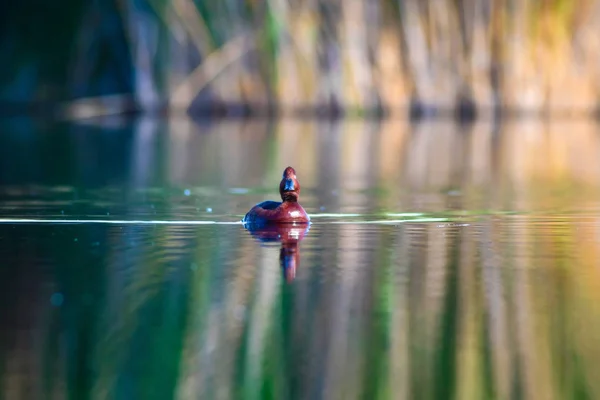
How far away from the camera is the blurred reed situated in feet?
67.3

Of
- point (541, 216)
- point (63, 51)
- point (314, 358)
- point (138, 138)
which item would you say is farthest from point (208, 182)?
point (63, 51)

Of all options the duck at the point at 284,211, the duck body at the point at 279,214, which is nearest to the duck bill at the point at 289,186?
the duck at the point at 284,211

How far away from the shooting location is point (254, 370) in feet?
14.7

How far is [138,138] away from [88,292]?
12.2 metres

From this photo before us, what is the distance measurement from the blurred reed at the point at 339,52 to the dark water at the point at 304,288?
7888 millimetres

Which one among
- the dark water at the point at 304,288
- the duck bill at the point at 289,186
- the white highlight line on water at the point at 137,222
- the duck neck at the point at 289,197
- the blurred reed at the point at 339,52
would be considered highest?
the blurred reed at the point at 339,52

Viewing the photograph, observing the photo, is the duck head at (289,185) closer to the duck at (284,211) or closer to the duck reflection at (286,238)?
the duck at (284,211)

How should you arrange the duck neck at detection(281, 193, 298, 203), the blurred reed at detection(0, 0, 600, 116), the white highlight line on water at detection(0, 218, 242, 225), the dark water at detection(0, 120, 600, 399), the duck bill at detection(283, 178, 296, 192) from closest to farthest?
the dark water at detection(0, 120, 600, 399) < the duck bill at detection(283, 178, 296, 192) < the duck neck at detection(281, 193, 298, 203) < the white highlight line on water at detection(0, 218, 242, 225) < the blurred reed at detection(0, 0, 600, 116)

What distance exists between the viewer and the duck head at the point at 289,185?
8.13 metres

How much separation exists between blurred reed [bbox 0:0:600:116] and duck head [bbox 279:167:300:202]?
12.3m

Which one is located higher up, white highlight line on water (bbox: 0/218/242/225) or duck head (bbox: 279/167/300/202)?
duck head (bbox: 279/167/300/202)

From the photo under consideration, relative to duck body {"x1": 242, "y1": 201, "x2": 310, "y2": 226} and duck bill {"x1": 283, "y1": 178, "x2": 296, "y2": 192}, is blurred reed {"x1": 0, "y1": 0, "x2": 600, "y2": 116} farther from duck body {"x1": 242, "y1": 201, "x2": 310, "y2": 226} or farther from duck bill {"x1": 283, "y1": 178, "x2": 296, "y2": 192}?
duck bill {"x1": 283, "y1": 178, "x2": 296, "y2": 192}

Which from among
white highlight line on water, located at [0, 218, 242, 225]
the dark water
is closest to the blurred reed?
the dark water

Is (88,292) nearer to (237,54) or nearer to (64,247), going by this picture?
(64,247)
